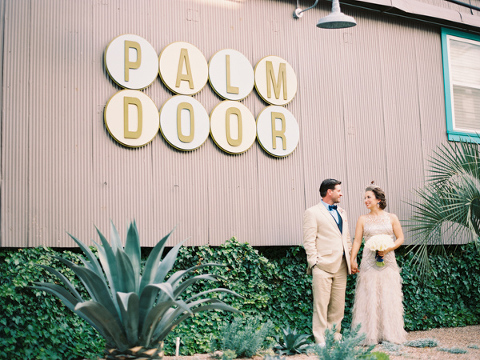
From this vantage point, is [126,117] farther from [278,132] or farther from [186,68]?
[278,132]

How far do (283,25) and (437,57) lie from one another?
316cm

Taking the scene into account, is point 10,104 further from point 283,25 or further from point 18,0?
point 283,25

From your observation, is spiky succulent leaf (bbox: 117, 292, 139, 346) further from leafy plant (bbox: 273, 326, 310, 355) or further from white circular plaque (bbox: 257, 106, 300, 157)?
white circular plaque (bbox: 257, 106, 300, 157)

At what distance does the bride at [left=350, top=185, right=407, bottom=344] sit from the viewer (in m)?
7.21

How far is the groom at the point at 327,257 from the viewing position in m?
6.95

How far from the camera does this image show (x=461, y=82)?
9.97 metres

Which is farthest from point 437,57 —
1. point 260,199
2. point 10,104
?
point 10,104

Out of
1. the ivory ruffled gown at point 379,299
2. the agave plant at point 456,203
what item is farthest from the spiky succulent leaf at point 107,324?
the agave plant at point 456,203

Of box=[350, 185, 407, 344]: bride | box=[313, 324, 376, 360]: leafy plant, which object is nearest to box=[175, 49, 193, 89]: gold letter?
box=[350, 185, 407, 344]: bride

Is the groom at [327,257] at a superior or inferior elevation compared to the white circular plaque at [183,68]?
inferior

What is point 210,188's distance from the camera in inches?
290

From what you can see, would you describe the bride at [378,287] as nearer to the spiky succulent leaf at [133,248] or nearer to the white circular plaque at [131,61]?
the white circular plaque at [131,61]

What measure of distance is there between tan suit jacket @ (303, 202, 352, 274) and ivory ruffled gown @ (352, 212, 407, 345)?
0.43 metres

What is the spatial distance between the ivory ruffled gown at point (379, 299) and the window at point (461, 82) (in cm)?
330
